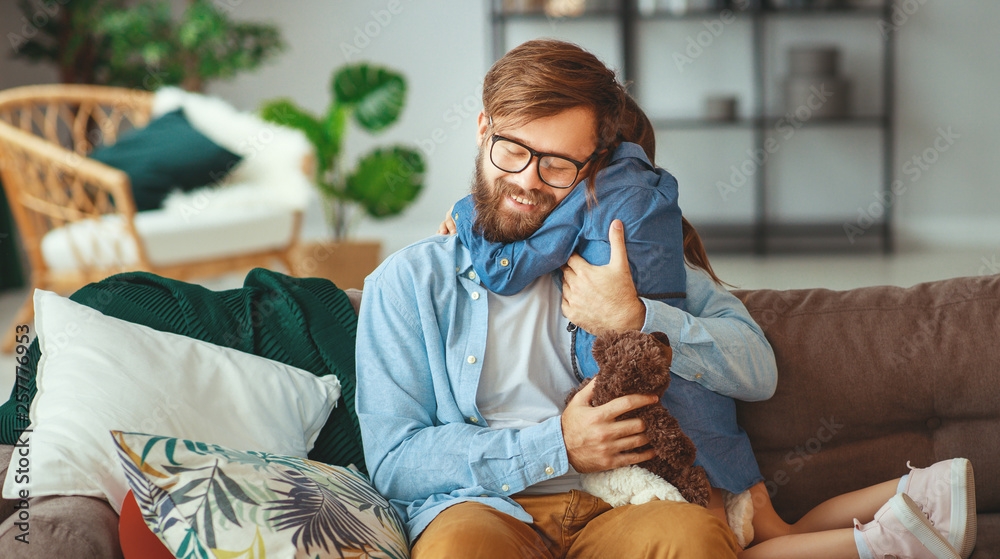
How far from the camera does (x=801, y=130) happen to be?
5.09 m

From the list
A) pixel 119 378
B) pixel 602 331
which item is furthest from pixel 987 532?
pixel 119 378

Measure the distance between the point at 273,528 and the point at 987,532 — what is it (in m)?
1.11

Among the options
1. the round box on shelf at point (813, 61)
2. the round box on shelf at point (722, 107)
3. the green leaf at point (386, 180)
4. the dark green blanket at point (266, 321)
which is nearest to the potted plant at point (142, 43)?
the green leaf at point (386, 180)

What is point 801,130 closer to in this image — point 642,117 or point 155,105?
point 155,105

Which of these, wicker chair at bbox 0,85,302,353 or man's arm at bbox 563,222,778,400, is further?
wicker chair at bbox 0,85,302,353

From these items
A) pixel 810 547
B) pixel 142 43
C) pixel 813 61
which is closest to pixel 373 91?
pixel 142 43

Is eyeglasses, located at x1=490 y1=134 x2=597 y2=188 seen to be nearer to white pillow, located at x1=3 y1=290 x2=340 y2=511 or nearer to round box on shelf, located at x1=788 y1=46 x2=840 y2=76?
white pillow, located at x1=3 y1=290 x2=340 y2=511

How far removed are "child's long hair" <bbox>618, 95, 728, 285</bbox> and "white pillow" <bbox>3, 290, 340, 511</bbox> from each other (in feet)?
2.04

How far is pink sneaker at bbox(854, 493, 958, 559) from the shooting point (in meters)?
1.15

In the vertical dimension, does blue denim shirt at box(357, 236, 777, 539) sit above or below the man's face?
below

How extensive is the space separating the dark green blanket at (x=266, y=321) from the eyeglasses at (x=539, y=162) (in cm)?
41

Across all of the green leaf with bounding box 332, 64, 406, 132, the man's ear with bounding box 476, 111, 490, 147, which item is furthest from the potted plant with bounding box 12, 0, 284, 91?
the man's ear with bounding box 476, 111, 490, 147

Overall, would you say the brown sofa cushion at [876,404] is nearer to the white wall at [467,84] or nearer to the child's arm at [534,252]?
the child's arm at [534,252]

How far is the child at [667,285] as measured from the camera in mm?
1210
